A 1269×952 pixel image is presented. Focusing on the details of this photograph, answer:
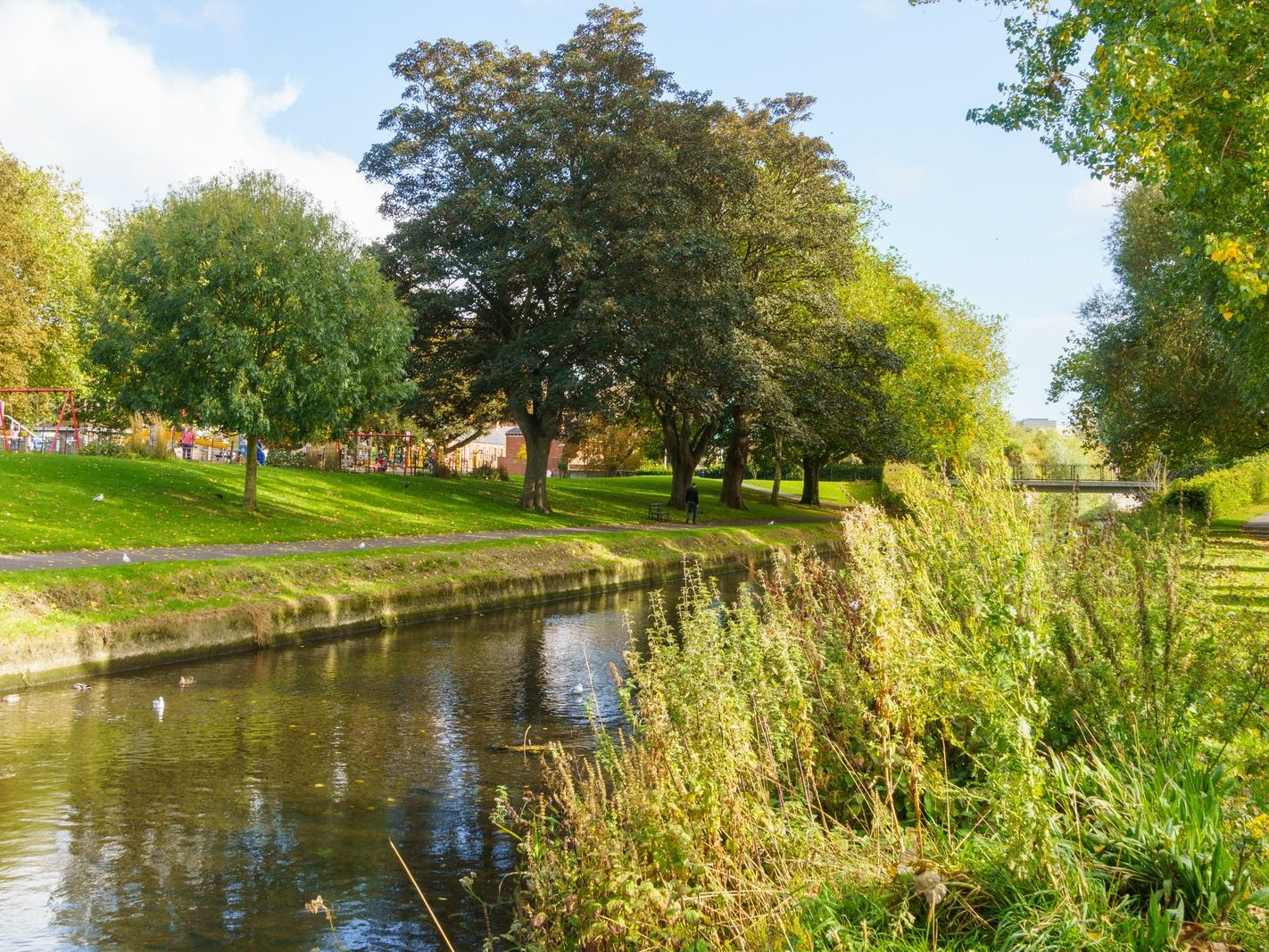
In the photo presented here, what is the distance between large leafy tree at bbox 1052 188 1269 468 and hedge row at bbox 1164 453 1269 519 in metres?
1.44

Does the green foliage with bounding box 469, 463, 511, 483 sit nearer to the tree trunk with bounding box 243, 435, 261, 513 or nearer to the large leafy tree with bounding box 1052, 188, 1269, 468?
the tree trunk with bounding box 243, 435, 261, 513

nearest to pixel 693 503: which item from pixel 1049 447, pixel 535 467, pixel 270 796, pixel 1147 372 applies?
pixel 535 467

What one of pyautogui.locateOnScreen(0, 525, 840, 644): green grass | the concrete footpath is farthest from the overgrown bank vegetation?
the concrete footpath

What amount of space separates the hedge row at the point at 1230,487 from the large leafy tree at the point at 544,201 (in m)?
18.1

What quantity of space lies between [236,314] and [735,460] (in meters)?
30.4

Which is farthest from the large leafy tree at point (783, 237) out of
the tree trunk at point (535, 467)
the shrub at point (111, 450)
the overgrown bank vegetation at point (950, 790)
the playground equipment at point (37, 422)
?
the overgrown bank vegetation at point (950, 790)

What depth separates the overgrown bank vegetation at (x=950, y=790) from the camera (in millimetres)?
4613

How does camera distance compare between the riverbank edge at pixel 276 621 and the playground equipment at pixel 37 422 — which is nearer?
the riverbank edge at pixel 276 621

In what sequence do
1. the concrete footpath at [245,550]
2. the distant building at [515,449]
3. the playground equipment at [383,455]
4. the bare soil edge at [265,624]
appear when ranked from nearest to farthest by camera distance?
1. the bare soil edge at [265,624]
2. the concrete footpath at [245,550]
3. the playground equipment at [383,455]
4. the distant building at [515,449]

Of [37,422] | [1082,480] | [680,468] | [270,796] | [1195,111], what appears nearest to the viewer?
[270,796]

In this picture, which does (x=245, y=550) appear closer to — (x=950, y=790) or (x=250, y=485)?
(x=250, y=485)

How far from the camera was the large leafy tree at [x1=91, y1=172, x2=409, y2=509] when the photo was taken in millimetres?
26312

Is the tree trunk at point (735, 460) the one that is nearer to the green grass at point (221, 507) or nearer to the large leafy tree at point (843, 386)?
the large leafy tree at point (843, 386)

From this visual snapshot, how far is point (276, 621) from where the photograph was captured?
18.1 metres
